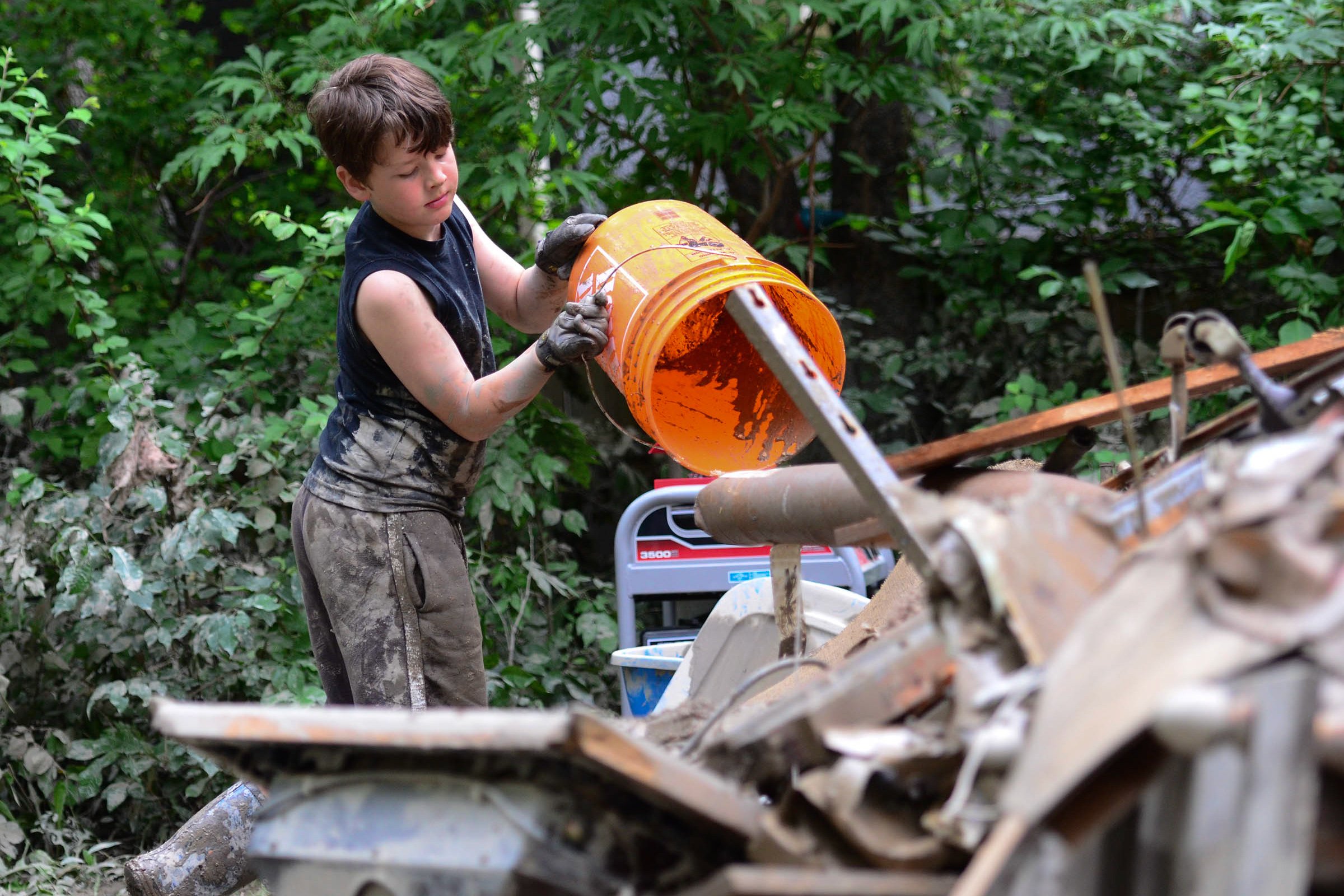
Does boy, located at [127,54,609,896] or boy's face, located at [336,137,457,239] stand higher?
boy's face, located at [336,137,457,239]

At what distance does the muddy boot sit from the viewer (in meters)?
2.71

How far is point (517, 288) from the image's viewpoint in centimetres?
270

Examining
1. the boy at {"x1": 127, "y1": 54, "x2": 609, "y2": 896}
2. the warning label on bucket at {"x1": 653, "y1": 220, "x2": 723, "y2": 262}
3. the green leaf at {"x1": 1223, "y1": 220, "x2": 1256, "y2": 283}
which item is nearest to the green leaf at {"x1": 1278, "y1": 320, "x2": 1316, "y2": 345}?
the green leaf at {"x1": 1223, "y1": 220, "x2": 1256, "y2": 283}

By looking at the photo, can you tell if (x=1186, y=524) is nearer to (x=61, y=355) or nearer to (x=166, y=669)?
(x=166, y=669)

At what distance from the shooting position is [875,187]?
17.3 feet

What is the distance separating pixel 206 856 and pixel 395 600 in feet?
2.90

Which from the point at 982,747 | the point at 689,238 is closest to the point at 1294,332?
the point at 689,238

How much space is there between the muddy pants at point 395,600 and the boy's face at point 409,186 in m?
0.57

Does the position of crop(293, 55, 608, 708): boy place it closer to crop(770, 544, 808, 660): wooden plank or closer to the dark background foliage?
crop(770, 544, 808, 660): wooden plank

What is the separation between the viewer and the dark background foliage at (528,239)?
3654mm

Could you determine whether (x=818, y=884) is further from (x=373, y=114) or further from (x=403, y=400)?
(x=373, y=114)

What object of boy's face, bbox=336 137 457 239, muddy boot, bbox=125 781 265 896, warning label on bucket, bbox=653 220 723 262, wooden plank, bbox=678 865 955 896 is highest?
boy's face, bbox=336 137 457 239

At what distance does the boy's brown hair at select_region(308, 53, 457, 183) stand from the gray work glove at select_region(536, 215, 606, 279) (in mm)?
298

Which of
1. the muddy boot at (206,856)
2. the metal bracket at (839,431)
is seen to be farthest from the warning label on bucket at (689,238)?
the muddy boot at (206,856)
